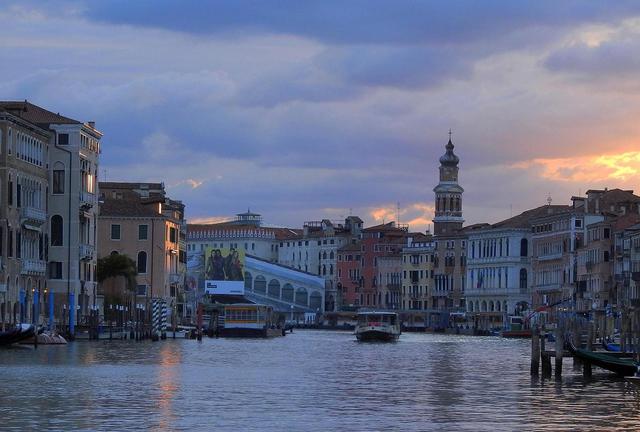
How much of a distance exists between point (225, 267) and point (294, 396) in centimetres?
11953

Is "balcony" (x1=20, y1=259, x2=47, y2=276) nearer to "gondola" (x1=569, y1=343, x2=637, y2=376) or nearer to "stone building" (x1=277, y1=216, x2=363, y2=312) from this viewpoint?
"gondola" (x1=569, y1=343, x2=637, y2=376)

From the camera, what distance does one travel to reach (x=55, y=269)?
78.8 metres


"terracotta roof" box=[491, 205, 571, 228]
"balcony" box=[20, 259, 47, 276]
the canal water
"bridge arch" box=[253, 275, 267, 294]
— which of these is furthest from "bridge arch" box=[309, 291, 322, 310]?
the canal water

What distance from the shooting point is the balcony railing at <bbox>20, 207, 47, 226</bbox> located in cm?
7250

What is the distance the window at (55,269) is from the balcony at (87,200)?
Result: 8.72 feet

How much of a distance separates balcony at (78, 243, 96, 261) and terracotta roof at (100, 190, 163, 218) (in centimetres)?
1756

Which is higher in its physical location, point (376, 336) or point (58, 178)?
point (58, 178)

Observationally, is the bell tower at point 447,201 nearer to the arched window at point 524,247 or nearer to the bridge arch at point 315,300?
the bridge arch at point 315,300

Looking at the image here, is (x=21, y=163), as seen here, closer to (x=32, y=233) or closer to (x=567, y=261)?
(x=32, y=233)

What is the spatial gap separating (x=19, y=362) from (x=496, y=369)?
490 inches

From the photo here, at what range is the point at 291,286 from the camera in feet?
571

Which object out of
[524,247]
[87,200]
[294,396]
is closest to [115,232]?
[87,200]

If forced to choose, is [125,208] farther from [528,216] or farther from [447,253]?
[447,253]

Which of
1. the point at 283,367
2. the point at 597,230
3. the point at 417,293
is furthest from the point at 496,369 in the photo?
the point at 417,293
